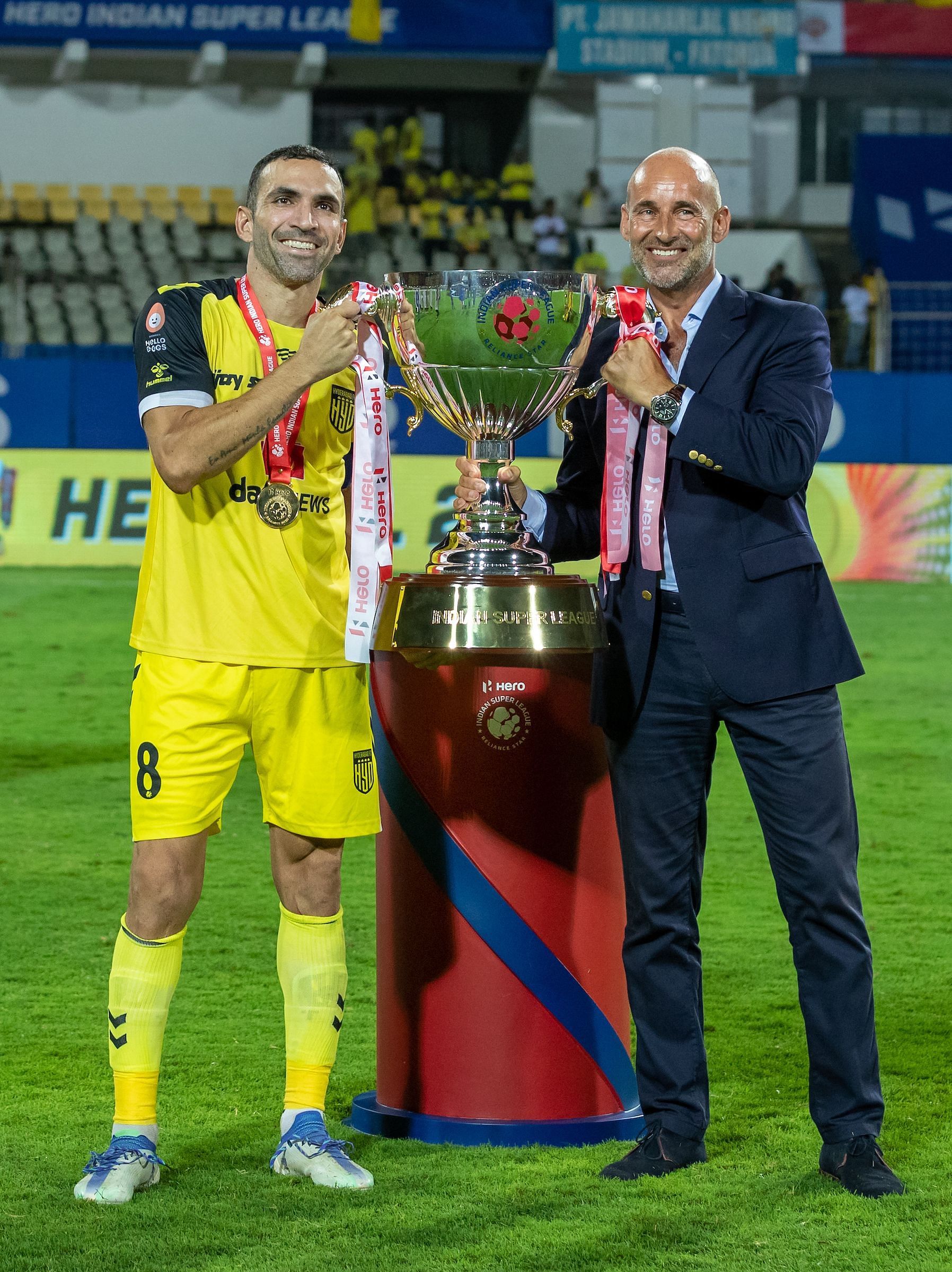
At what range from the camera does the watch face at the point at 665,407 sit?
2.97 metres

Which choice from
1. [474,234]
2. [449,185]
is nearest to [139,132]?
[449,185]

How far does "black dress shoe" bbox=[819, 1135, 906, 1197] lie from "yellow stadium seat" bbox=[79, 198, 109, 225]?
20502 mm

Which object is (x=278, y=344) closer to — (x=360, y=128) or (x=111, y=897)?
(x=111, y=897)

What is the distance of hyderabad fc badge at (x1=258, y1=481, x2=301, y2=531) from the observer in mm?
3096

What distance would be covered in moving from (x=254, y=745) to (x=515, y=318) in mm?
925

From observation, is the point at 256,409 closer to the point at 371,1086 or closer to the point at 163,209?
the point at 371,1086

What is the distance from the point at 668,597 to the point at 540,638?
297mm

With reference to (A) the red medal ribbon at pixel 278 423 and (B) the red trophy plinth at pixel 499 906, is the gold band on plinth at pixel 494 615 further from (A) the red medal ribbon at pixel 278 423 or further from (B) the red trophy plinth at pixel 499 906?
Answer: (A) the red medal ribbon at pixel 278 423

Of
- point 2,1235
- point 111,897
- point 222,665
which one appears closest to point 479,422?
point 222,665

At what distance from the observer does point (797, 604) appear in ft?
10.2

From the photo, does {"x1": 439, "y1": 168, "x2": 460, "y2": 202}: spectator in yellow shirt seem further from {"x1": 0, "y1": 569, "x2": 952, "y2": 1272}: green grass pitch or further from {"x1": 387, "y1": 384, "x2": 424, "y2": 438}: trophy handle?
{"x1": 387, "y1": 384, "x2": 424, "y2": 438}: trophy handle

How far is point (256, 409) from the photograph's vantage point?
2910 millimetres

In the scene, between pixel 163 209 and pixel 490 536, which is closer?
pixel 490 536

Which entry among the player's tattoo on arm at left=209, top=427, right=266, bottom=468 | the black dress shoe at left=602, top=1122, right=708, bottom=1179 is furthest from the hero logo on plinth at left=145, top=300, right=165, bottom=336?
the black dress shoe at left=602, top=1122, right=708, bottom=1179
